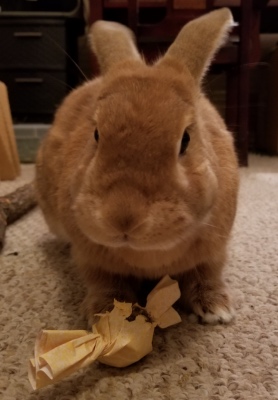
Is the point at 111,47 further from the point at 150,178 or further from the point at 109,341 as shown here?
the point at 109,341

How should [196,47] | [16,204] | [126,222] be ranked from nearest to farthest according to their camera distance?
[126,222] < [196,47] < [16,204]

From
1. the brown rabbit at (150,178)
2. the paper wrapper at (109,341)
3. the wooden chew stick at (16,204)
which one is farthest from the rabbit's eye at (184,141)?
the wooden chew stick at (16,204)

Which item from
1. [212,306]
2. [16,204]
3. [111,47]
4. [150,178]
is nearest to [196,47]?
[111,47]

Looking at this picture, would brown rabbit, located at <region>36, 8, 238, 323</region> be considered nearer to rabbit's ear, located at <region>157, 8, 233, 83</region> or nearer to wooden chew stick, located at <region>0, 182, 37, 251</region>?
rabbit's ear, located at <region>157, 8, 233, 83</region>

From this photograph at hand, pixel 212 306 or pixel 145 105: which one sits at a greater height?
pixel 145 105

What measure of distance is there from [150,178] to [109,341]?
29 centimetres

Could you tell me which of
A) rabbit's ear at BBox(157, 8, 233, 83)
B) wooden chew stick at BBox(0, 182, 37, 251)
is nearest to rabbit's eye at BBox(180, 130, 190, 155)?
rabbit's ear at BBox(157, 8, 233, 83)

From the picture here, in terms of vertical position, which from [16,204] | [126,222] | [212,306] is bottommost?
[16,204]

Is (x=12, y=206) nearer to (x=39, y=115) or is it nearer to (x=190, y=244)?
(x=190, y=244)

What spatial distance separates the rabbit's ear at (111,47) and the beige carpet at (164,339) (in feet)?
1.73

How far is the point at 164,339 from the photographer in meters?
0.97

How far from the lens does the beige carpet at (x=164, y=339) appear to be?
814 millimetres

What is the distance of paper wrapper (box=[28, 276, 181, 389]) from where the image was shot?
0.78 m

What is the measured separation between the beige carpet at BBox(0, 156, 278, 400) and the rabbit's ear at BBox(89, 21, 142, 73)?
53 centimetres
